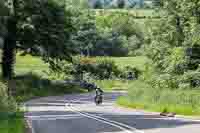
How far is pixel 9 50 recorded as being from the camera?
74.7 metres

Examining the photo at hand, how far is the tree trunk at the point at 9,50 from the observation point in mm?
74125

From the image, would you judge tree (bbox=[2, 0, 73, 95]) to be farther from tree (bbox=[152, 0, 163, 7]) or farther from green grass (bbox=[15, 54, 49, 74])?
green grass (bbox=[15, 54, 49, 74])

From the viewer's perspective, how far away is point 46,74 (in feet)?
331

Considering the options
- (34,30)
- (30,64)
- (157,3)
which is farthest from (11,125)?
(30,64)

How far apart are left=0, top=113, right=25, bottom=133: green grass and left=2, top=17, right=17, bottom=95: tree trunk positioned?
48.2 meters

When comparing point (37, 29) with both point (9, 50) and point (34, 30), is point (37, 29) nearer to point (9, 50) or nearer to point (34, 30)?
point (34, 30)

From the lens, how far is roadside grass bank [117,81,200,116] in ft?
120

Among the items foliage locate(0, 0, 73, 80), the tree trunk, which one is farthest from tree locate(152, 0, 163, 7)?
the tree trunk

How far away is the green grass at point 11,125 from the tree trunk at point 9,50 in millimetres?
48203

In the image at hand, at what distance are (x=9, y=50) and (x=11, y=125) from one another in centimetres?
5237

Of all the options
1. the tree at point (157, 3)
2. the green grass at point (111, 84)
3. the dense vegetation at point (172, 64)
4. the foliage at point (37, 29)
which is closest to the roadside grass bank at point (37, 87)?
the foliage at point (37, 29)

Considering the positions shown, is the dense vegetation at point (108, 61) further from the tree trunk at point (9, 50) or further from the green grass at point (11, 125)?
the green grass at point (11, 125)

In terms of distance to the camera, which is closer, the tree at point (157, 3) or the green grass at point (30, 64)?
the tree at point (157, 3)

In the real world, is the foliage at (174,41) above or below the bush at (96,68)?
above
